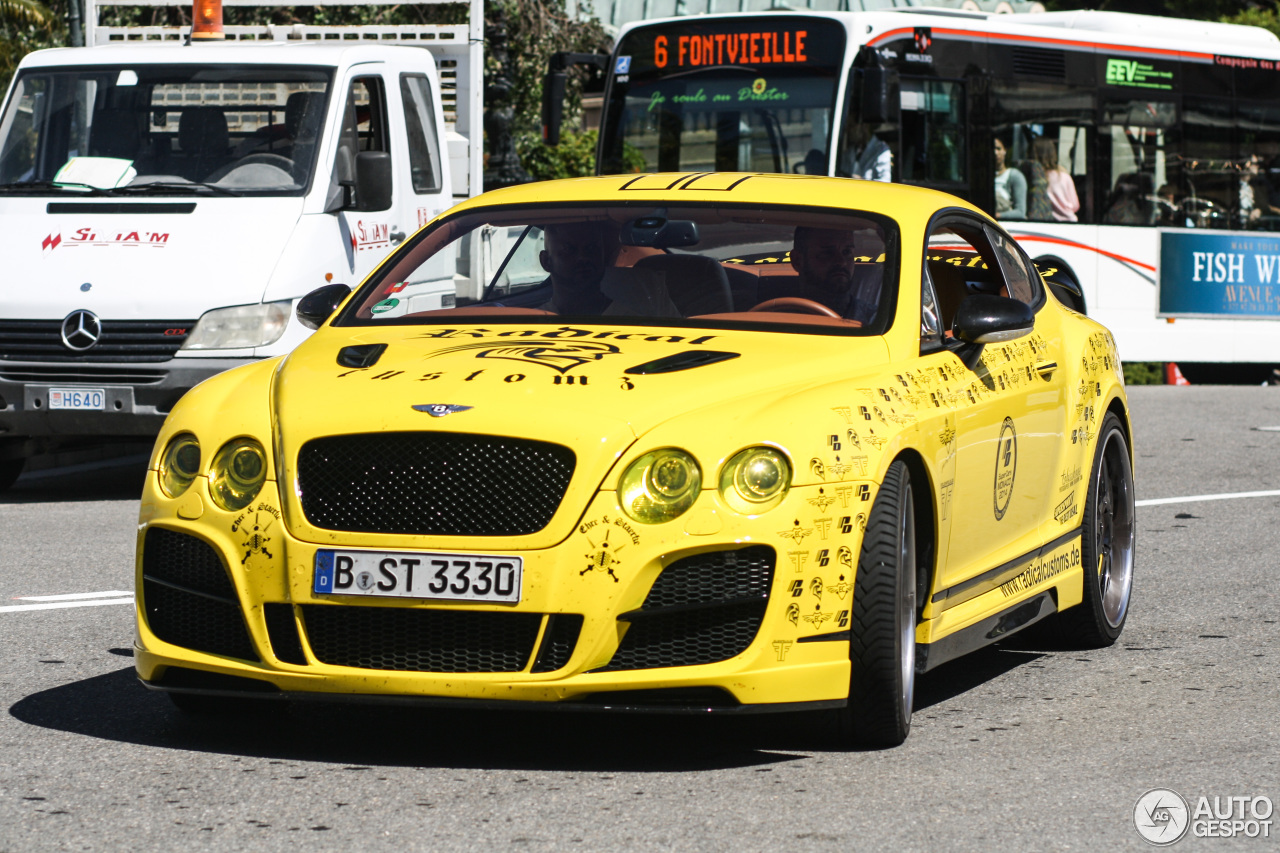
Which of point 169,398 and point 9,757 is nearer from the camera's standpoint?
point 9,757

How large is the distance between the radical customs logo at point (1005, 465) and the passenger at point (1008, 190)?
13.2 m

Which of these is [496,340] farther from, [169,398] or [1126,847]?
[169,398]

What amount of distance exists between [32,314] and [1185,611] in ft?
19.4

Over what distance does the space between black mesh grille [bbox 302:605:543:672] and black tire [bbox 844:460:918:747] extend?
0.80 metres

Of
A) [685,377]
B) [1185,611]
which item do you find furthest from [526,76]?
[685,377]

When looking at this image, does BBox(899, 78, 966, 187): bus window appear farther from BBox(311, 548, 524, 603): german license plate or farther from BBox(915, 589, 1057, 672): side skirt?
BBox(311, 548, 524, 603): german license plate

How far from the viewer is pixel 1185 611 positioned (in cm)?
761

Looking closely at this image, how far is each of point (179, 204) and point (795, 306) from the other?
5.78 metres

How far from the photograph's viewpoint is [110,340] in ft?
33.9

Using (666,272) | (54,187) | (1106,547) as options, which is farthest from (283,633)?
(54,187)

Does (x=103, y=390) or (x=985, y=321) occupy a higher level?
(x=985, y=321)

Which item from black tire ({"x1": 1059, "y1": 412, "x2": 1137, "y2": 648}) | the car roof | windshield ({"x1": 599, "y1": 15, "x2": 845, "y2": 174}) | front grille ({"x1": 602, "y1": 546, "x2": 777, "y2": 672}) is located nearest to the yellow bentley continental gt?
front grille ({"x1": 602, "y1": 546, "x2": 777, "y2": 672})

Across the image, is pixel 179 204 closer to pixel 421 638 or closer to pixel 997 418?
pixel 997 418

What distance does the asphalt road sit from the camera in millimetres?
4383
